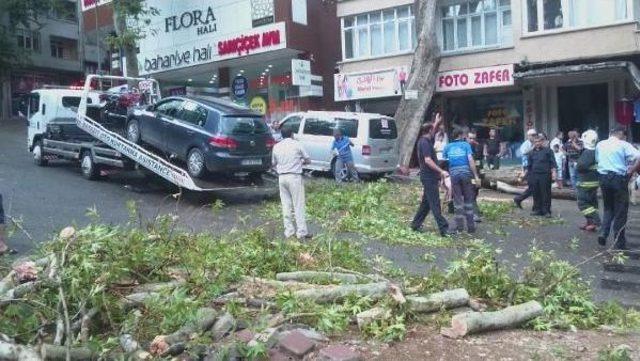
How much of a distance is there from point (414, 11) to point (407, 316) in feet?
65.4

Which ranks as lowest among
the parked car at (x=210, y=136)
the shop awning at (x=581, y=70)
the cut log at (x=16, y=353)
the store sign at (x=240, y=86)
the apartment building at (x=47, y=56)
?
the cut log at (x=16, y=353)

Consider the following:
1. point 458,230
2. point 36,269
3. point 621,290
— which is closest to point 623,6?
point 458,230

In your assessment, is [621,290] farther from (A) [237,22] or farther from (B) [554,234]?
(A) [237,22]

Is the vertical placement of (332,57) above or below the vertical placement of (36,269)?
above

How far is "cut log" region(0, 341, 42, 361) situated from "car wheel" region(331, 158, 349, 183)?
13.9 metres

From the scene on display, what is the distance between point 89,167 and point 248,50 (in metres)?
11.5

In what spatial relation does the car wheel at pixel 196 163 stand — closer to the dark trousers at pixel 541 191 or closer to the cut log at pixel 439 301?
the dark trousers at pixel 541 191

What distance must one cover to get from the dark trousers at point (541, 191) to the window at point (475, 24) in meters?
11.2

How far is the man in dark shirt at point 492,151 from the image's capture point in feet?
72.6

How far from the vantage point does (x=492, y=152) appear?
22328 millimetres

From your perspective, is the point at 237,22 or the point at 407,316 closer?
the point at 407,316

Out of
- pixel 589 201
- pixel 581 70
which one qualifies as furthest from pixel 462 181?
pixel 581 70

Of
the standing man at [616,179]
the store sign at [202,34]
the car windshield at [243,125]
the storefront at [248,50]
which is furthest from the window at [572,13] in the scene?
the standing man at [616,179]

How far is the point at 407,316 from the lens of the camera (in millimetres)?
5547
